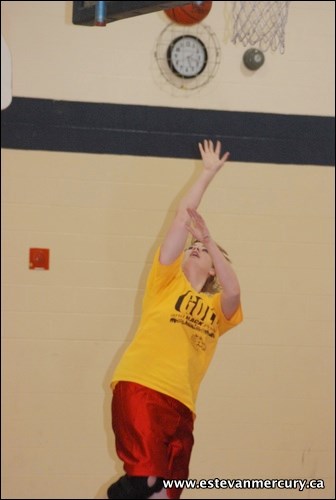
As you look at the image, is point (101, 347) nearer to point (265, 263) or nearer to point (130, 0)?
point (265, 263)

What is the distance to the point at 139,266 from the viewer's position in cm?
617

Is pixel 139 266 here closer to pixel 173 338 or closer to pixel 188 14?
pixel 173 338

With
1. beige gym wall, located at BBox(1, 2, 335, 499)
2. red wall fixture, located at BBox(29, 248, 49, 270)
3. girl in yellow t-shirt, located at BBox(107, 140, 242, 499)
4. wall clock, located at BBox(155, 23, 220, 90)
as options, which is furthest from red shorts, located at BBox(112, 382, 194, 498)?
wall clock, located at BBox(155, 23, 220, 90)

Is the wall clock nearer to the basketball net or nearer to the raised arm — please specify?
the basketball net

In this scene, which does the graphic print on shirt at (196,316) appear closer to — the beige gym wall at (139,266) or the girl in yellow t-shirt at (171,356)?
the girl in yellow t-shirt at (171,356)

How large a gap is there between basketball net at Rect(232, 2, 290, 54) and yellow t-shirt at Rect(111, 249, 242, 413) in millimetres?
2027

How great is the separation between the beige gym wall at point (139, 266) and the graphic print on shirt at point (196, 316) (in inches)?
51.0

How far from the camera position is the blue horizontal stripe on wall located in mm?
6102

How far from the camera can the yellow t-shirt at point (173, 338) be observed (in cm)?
476

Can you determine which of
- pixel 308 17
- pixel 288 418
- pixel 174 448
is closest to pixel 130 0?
pixel 174 448

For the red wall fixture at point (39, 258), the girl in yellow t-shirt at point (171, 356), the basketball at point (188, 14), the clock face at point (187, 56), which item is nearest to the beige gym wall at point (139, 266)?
the red wall fixture at point (39, 258)

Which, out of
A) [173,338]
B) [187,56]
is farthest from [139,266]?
[187,56]

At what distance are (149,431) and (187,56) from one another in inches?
111

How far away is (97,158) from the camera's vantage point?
20.2 feet
